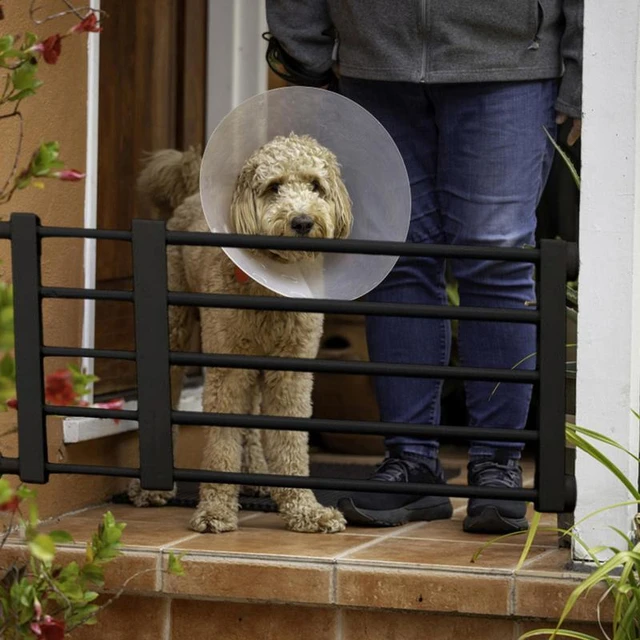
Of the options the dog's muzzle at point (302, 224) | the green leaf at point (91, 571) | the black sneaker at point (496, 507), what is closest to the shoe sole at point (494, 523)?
the black sneaker at point (496, 507)

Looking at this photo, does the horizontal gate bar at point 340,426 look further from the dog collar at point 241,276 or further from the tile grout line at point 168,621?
the dog collar at point 241,276

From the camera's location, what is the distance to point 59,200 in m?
3.27

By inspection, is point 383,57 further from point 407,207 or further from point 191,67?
point 191,67

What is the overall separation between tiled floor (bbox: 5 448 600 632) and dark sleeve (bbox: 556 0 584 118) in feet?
3.69

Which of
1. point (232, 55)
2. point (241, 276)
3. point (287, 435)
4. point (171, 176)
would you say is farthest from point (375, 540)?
point (232, 55)

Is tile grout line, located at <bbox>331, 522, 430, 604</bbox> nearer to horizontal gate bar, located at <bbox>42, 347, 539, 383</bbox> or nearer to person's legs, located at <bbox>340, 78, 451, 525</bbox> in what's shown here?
person's legs, located at <bbox>340, 78, 451, 525</bbox>

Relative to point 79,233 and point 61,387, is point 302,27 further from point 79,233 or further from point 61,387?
point 61,387

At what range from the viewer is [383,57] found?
3186 mm

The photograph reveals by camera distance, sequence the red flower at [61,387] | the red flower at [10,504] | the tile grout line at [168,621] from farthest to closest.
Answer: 1. the tile grout line at [168,621]
2. the red flower at [61,387]
3. the red flower at [10,504]

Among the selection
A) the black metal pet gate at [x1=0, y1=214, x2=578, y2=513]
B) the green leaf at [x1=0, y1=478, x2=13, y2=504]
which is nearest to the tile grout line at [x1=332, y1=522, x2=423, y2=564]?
the black metal pet gate at [x1=0, y1=214, x2=578, y2=513]

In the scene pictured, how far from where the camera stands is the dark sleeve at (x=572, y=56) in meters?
3.08

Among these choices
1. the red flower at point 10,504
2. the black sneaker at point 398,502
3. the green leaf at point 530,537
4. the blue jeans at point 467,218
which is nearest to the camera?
the red flower at point 10,504

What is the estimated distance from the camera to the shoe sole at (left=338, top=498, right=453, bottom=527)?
326cm

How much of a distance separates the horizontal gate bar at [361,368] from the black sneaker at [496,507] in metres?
0.68
